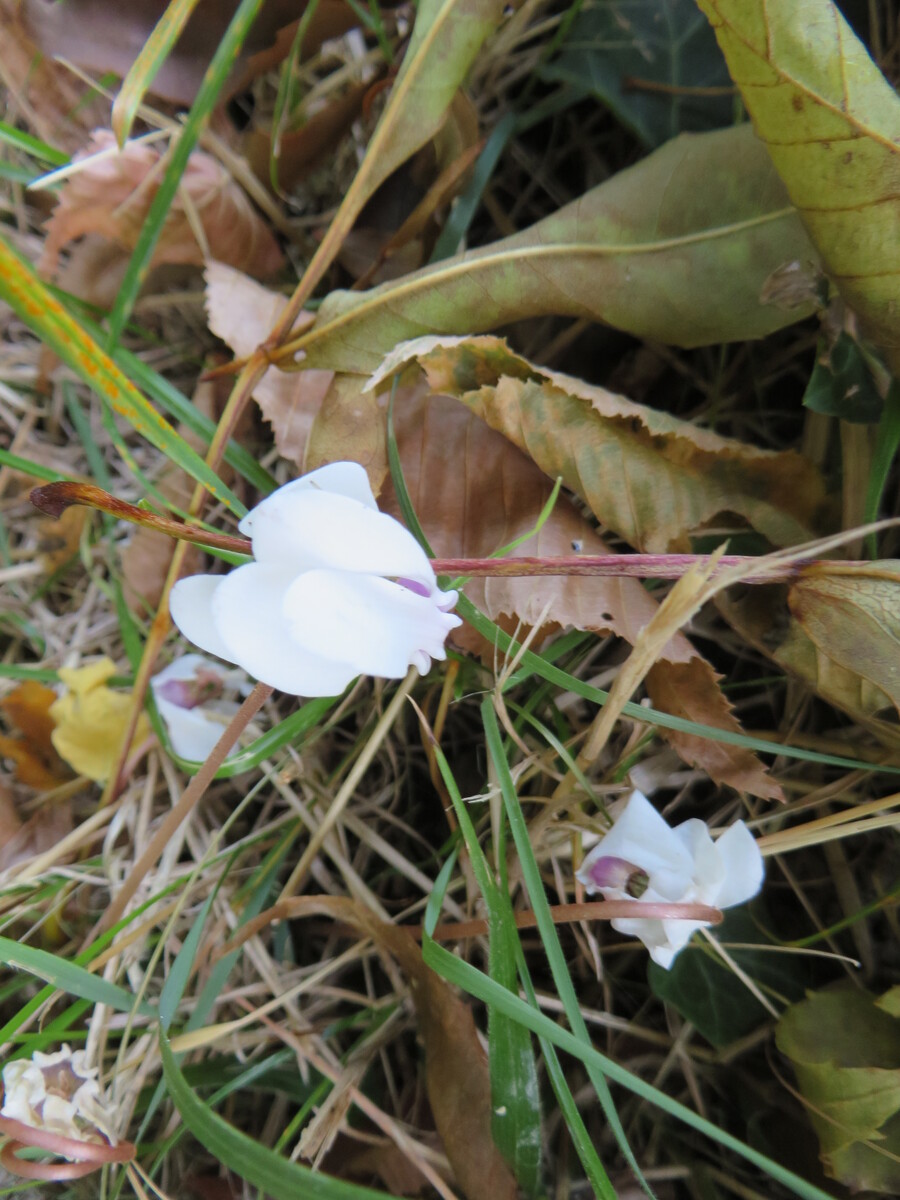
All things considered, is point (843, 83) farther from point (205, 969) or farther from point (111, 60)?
point (205, 969)

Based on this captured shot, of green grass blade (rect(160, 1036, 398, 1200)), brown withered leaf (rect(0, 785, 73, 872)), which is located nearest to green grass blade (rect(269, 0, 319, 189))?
brown withered leaf (rect(0, 785, 73, 872))

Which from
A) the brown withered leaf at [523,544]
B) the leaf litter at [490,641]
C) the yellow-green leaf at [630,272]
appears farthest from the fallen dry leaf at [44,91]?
the brown withered leaf at [523,544]

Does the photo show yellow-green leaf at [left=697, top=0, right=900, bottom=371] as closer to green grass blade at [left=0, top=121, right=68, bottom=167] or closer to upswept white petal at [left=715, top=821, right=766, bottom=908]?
upswept white petal at [left=715, top=821, right=766, bottom=908]

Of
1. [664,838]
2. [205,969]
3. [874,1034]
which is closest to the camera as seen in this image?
[664,838]

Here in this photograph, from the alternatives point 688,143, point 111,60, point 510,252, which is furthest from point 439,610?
point 111,60

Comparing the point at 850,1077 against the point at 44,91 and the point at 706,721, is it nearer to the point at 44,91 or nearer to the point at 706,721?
the point at 706,721

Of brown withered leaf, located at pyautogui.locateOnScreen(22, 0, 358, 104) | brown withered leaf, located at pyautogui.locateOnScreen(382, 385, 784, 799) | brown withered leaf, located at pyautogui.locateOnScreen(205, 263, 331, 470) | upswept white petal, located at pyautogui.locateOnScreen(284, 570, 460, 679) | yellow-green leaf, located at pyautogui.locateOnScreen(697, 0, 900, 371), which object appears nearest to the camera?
upswept white petal, located at pyautogui.locateOnScreen(284, 570, 460, 679)

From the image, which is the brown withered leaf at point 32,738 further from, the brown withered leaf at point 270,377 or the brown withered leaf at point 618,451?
the brown withered leaf at point 618,451
